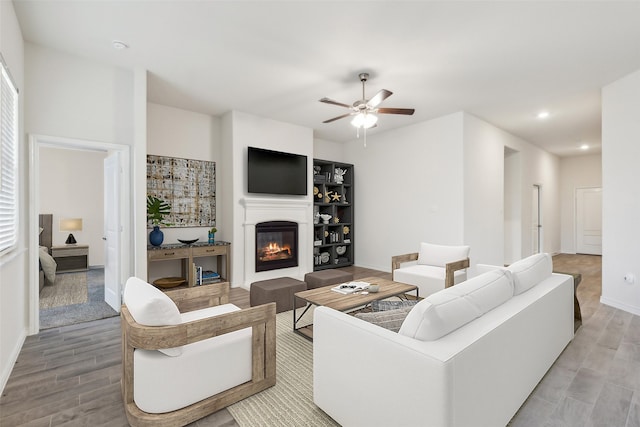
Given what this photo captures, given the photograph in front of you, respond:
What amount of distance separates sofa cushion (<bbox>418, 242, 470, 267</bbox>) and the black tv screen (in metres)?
2.43

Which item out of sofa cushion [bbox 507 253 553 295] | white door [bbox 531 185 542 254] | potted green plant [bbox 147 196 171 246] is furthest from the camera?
white door [bbox 531 185 542 254]

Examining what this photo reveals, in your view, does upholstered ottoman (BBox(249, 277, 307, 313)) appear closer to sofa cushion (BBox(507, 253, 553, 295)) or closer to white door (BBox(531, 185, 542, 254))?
sofa cushion (BBox(507, 253, 553, 295))

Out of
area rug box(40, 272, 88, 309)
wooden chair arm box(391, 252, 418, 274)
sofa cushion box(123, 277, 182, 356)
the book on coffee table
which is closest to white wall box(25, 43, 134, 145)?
area rug box(40, 272, 88, 309)

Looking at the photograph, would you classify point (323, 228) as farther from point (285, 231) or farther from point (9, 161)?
point (9, 161)

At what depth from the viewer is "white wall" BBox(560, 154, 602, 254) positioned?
28.0 feet

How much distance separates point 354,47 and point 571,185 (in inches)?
353

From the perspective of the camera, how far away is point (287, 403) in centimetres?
195

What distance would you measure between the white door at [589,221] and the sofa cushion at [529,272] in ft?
25.9

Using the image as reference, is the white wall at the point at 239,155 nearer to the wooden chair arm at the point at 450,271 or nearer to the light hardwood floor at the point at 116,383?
the light hardwood floor at the point at 116,383

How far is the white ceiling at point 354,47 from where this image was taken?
257 cm

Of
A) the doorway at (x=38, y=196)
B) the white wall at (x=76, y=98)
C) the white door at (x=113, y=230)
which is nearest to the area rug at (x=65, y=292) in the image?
the white door at (x=113, y=230)

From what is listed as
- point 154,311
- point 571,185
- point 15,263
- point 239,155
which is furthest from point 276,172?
point 571,185

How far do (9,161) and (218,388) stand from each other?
2.52m

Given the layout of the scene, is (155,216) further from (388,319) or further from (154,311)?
(388,319)
